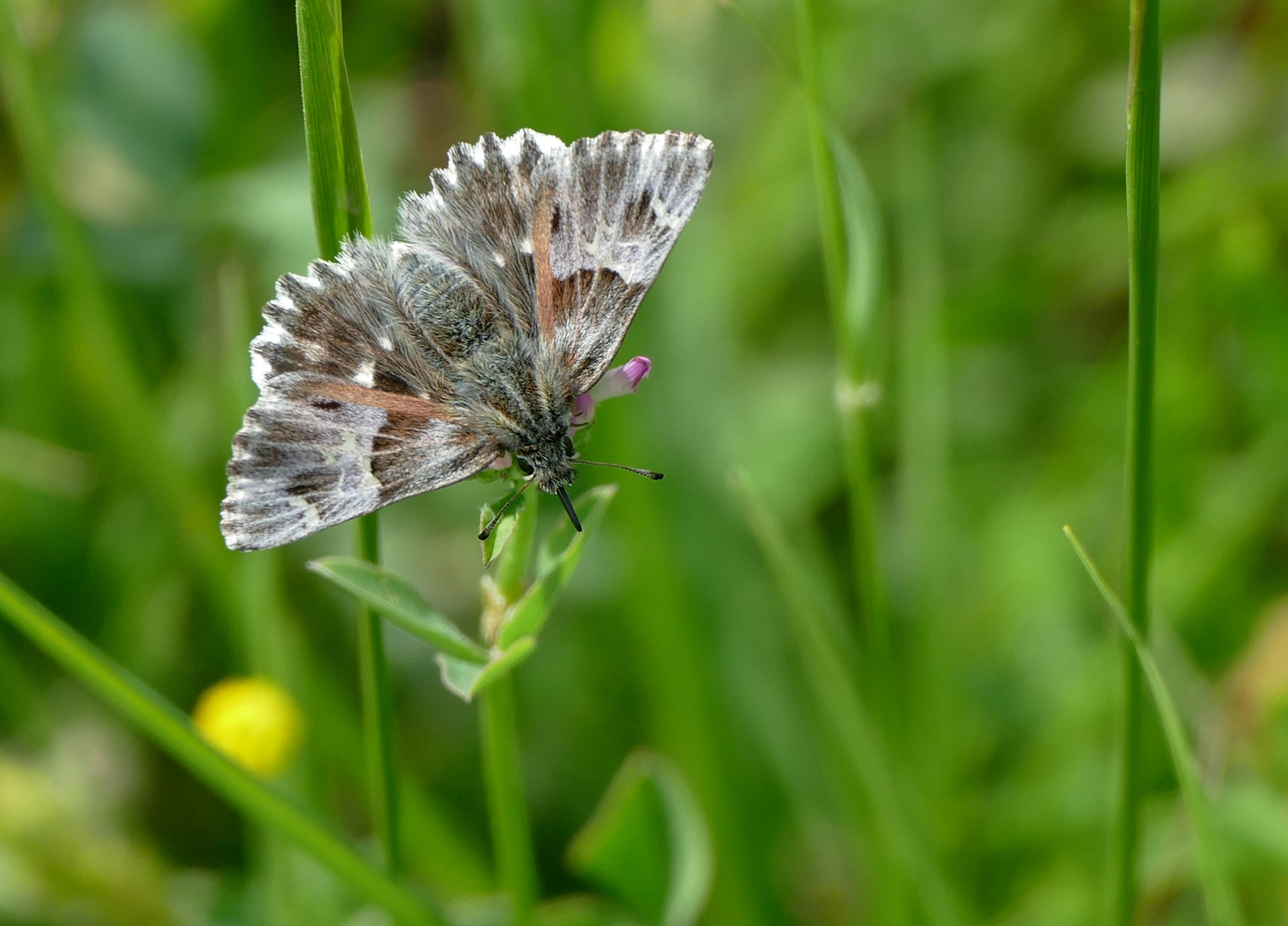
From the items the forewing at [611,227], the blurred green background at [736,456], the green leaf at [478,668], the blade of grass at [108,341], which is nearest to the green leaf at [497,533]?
the green leaf at [478,668]

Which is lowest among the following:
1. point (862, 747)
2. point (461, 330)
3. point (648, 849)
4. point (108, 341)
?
point (648, 849)

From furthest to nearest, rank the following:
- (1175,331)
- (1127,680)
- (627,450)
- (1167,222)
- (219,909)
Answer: (1167,222) → (1175,331) → (627,450) → (219,909) → (1127,680)

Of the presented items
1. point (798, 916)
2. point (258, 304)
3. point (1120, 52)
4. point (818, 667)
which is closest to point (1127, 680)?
point (818, 667)

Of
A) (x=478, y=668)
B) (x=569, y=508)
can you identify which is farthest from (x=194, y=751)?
(x=569, y=508)

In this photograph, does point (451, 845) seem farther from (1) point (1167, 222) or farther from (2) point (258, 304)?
(1) point (1167, 222)

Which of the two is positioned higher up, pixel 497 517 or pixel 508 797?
pixel 497 517

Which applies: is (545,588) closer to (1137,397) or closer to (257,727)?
(1137,397)

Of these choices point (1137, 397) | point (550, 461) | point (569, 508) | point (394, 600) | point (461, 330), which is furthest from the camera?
point (461, 330)

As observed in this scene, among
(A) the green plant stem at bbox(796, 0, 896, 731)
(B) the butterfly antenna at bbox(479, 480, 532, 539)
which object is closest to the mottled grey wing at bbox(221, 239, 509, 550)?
(B) the butterfly antenna at bbox(479, 480, 532, 539)
